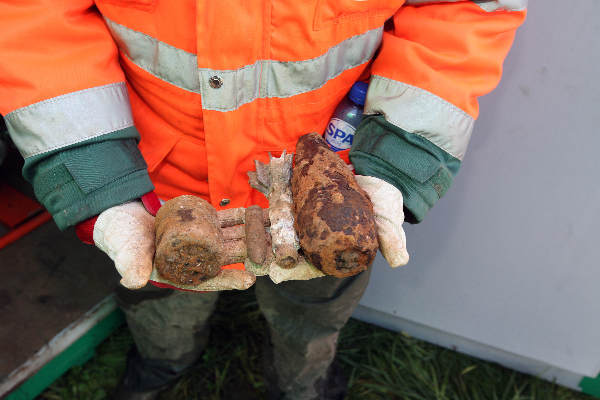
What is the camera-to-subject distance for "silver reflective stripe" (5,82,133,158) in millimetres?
1070

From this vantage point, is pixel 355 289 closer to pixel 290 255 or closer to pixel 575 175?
pixel 290 255

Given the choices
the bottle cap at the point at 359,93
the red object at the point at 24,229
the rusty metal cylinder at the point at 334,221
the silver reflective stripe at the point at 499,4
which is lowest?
the red object at the point at 24,229

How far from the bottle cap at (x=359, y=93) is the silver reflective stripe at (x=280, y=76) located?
0.12m

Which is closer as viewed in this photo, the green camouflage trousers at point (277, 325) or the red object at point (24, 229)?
the green camouflage trousers at point (277, 325)

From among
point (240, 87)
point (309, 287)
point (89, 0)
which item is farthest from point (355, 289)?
point (89, 0)

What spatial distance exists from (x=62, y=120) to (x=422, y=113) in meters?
1.01

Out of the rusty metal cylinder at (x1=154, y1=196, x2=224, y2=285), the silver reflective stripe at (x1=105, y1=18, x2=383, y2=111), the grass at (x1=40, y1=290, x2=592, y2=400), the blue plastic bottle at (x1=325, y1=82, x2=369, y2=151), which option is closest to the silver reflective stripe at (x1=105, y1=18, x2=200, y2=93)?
the silver reflective stripe at (x1=105, y1=18, x2=383, y2=111)

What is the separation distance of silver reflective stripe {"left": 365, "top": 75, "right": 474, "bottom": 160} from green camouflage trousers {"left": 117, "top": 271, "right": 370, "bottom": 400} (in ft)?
2.08

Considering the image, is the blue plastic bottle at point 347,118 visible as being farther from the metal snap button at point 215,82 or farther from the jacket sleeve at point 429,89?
the metal snap button at point 215,82

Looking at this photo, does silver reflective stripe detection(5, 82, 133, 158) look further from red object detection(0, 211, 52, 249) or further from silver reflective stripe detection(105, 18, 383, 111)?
red object detection(0, 211, 52, 249)

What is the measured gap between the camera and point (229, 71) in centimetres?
111

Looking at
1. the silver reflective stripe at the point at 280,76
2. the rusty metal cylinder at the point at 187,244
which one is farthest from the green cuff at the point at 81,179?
the silver reflective stripe at the point at 280,76

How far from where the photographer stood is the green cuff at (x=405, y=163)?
1.26 meters

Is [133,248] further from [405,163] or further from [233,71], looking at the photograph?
[405,163]
